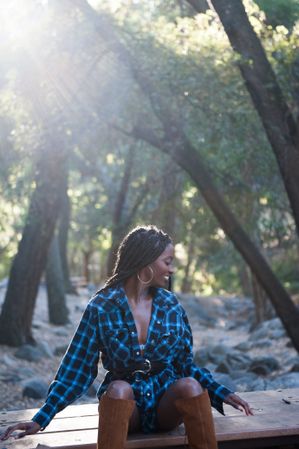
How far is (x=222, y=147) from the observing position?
11.8 metres

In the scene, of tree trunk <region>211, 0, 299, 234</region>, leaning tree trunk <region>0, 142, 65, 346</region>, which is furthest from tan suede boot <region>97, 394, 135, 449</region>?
leaning tree trunk <region>0, 142, 65, 346</region>

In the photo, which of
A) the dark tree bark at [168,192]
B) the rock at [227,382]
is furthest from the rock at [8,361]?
the dark tree bark at [168,192]

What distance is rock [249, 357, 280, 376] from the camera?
1308cm

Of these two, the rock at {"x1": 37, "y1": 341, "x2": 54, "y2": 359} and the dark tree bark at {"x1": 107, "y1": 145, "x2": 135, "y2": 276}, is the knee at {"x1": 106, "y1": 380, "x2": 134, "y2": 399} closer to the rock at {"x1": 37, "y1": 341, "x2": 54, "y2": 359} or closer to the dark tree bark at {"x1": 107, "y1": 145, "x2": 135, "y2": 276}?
the rock at {"x1": 37, "y1": 341, "x2": 54, "y2": 359}

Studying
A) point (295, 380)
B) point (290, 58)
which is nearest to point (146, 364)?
point (290, 58)

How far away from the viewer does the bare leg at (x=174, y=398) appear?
423 centimetres

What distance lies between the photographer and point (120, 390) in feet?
13.6

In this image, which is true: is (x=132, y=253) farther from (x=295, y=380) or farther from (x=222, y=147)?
(x=222, y=147)

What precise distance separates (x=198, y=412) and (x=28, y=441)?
0.84 meters

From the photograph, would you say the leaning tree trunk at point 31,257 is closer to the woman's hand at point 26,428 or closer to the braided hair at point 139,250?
the braided hair at point 139,250

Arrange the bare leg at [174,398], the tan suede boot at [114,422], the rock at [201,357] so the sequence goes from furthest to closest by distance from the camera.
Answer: the rock at [201,357]
the bare leg at [174,398]
the tan suede boot at [114,422]

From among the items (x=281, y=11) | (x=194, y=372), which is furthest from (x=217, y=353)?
(x=194, y=372)

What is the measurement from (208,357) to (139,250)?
35.0ft

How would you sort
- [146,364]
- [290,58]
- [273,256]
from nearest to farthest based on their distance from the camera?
[146,364]
[290,58]
[273,256]
